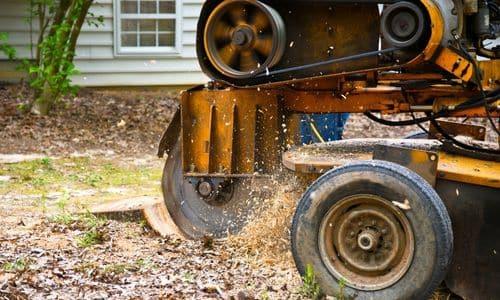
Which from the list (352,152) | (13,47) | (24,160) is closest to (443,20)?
(352,152)

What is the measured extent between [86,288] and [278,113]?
222 cm

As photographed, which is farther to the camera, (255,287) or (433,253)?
(255,287)

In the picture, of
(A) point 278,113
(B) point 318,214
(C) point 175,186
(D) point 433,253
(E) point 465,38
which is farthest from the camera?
(C) point 175,186

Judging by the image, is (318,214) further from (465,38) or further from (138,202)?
(138,202)

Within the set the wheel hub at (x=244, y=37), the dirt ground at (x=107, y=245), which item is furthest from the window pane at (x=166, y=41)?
the wheel hub at (x=244, y=37)

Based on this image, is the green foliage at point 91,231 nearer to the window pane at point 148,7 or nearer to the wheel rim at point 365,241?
the wheel rim at point 365,241

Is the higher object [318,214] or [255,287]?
[318,214]

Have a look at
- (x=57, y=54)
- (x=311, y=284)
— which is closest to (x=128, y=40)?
(x=57, y=54)

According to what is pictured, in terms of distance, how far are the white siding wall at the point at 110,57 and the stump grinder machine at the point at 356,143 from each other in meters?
9.13

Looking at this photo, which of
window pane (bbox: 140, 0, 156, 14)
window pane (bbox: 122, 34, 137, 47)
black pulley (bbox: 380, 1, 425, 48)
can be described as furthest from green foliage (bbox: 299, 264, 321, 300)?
window pane (bbox: 140, 0, 156, 14)

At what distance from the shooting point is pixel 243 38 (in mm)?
6602

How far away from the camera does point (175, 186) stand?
7902mm

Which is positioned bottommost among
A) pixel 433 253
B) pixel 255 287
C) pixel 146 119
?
pixel 146 119

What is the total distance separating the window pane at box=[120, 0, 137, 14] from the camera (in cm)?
1722
